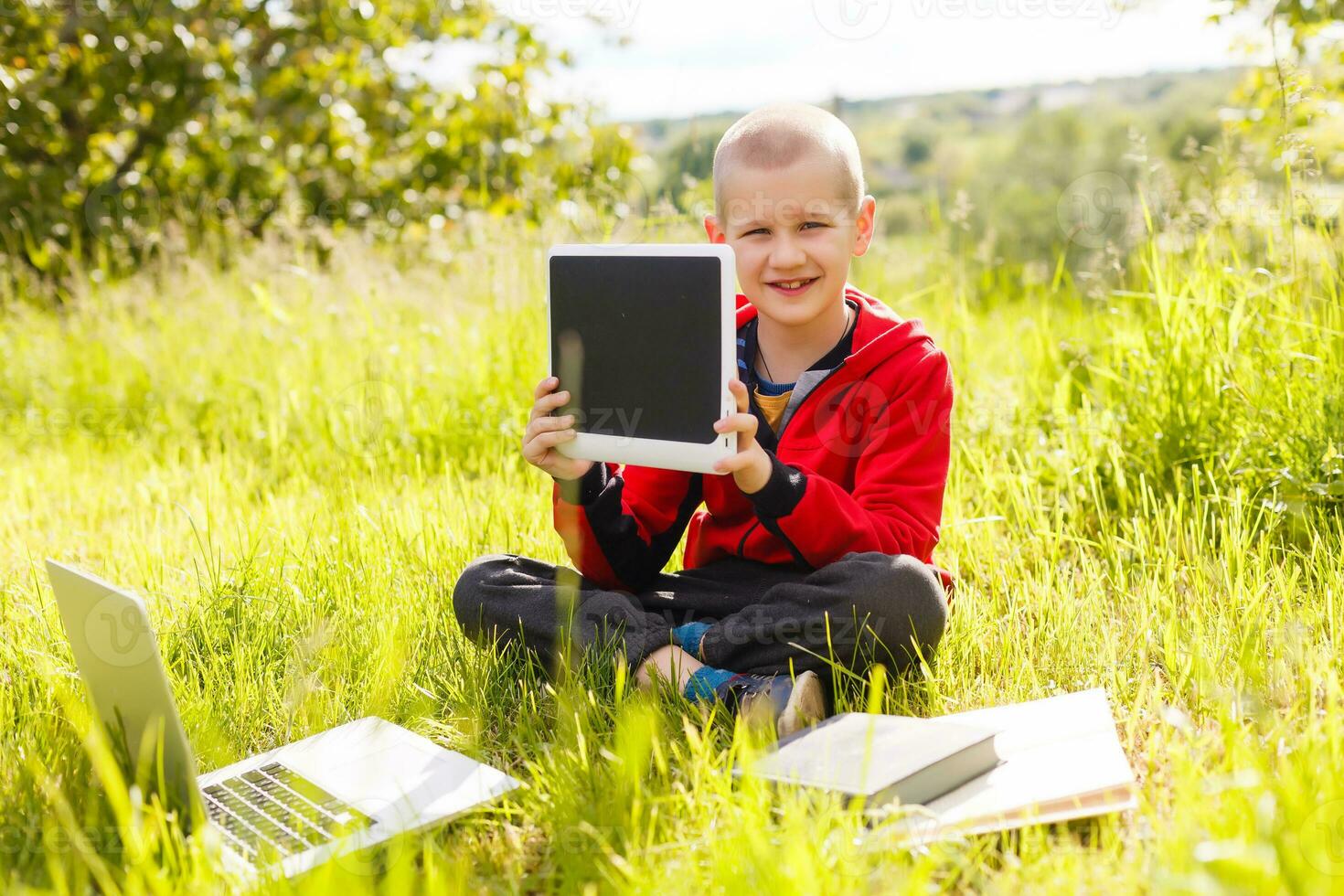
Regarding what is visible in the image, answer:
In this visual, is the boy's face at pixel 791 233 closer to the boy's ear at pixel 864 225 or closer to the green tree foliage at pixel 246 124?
the boy's ear at pixel 864 225

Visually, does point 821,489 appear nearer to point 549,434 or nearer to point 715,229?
point 549,434

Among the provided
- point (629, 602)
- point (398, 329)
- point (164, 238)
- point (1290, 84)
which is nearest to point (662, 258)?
point (629, 602)

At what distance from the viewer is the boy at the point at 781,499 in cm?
217

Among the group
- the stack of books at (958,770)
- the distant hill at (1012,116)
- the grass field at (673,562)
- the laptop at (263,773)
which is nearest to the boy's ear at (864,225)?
the grass field at (673,562)

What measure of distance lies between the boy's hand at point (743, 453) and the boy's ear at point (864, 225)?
543 mm

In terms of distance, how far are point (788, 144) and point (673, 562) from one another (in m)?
1.16

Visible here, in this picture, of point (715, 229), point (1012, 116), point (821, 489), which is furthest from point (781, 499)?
point (1012, 116)

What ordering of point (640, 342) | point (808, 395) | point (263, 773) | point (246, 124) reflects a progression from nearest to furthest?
point (263, 773) → point (640, 342) → point (808, 395) → point (246, 124)

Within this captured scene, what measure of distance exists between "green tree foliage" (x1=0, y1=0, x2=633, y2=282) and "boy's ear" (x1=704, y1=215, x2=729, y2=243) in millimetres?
4306

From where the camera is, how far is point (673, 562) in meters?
2.96

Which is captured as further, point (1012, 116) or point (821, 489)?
point (1012, 116)

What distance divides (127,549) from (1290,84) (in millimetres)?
3359

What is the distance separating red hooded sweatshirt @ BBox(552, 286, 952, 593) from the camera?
223 centimetres

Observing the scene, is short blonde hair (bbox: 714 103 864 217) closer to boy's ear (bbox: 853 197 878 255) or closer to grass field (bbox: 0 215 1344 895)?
boy's ear (bbox: 853 197 878 255)
